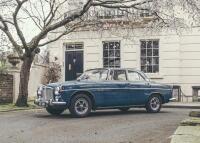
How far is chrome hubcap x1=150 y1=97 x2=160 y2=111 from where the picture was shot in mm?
19344

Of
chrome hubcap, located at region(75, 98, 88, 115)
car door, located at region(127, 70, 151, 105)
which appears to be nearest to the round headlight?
chrome hubcap, located at region(75, 98, 88, 115)

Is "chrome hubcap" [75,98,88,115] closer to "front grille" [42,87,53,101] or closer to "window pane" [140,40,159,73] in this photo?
"front grille" [42,87,53,101]

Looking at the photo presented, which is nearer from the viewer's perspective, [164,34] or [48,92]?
[48,92]

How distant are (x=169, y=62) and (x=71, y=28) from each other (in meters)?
6.61

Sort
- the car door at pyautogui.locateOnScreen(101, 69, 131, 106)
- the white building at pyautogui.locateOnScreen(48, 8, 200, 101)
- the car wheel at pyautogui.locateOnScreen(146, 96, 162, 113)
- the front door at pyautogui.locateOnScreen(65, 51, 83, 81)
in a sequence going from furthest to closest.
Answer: the front door at pyautogui.locateOnScreen(65, 51, 83, 81)
the white building at pyautogui.locateOnScreen(48, 8, 200, 101)
the car wheel at pyautogui.locateOnScreen(146, 96, 162, 113)
the car door at pyautogui.locateOnScreen(101, 69, 131, 106)

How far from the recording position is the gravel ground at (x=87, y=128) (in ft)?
38.8

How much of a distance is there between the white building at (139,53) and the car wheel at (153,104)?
6.77 meters

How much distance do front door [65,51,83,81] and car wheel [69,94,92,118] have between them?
1149 centimetres

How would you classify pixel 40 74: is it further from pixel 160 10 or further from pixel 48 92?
pixel 48 92

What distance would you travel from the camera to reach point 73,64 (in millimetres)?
28984

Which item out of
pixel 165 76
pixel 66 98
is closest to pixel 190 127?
pixel 66 98

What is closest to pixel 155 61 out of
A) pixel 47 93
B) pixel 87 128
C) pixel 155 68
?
pixel 155 68

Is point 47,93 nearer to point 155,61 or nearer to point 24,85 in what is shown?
point 24,85

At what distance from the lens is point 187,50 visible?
1064 inches
